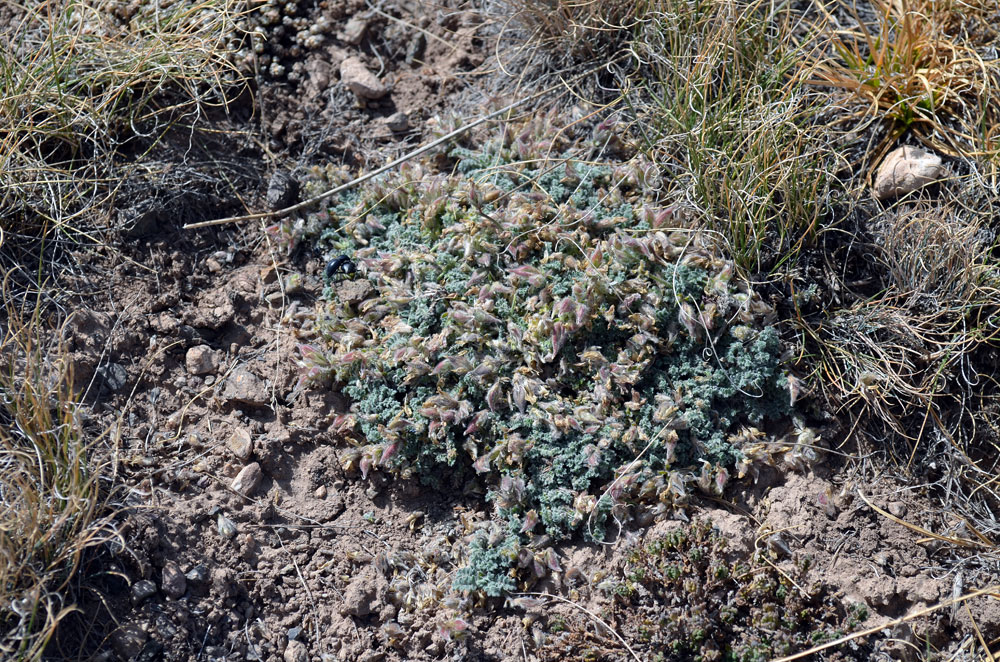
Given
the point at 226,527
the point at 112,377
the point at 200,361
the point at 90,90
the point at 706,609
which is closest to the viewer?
the point at 706,609

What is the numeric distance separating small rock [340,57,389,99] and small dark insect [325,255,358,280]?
886mm

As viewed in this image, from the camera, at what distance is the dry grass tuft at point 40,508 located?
7.82ft

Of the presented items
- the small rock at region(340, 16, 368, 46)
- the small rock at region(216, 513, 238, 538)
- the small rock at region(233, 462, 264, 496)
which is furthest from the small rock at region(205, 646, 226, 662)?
the small rock at region(340, 16, 368, 46)

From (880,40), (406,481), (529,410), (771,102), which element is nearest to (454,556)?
(406,481)

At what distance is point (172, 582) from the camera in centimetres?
274

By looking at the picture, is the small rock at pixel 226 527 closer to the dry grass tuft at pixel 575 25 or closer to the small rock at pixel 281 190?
the small rock at pixel 281 190

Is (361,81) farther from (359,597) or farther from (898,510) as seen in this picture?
(898,510)

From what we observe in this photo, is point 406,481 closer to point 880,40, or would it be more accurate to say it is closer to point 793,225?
point 793,225

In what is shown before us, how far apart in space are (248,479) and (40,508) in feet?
2.30

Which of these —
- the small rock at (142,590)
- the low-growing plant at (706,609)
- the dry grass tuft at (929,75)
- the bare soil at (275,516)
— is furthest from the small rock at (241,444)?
the dry grass tuft at (929,75)

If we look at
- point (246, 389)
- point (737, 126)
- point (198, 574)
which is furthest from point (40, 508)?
point (737, 126)

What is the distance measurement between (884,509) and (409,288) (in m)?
1.96

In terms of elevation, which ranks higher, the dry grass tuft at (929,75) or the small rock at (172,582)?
the dry grass tuft at (929,75)

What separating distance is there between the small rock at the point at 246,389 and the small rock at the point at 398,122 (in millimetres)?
1352
